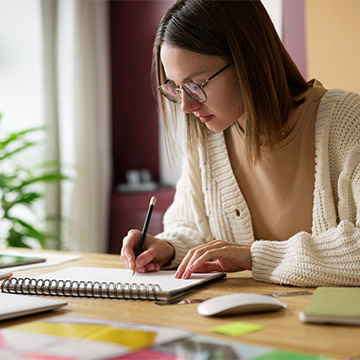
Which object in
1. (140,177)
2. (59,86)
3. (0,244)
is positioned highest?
(59,86)

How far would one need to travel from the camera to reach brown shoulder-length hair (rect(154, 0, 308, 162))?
1347 mm

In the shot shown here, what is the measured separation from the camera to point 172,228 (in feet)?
5.38

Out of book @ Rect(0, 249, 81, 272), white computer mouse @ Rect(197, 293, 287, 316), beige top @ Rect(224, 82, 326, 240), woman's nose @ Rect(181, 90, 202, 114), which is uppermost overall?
woman's nose @ Rect(181, 90, 202, 114)

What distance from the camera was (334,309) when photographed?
83 centimetres

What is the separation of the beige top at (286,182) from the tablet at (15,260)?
635 millimetres

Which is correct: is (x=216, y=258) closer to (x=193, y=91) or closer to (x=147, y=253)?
(x=147, y=253)

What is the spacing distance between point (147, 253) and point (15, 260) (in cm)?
47

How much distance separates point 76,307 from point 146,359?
14.0 inches

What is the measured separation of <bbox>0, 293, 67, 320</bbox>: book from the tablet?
52 cm

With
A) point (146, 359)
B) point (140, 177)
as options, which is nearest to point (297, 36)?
point (140, 177)

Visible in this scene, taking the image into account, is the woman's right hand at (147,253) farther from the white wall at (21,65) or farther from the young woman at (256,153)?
the white wall at (21,65)

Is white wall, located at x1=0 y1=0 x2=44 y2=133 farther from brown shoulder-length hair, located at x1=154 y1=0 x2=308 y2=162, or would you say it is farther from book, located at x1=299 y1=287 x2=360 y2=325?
book, located at x1=299 y1=287 x2=360 y2=325

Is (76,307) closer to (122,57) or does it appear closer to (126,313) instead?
(126,313)

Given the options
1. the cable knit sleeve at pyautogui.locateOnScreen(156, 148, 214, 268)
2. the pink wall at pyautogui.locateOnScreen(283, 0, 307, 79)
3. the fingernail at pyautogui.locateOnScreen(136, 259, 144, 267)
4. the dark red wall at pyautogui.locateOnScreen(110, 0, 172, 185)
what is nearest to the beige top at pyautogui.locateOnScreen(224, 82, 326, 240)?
the cable knit sleeve at pyautogui.locateOnScreen(156, 148, 214, 268)
